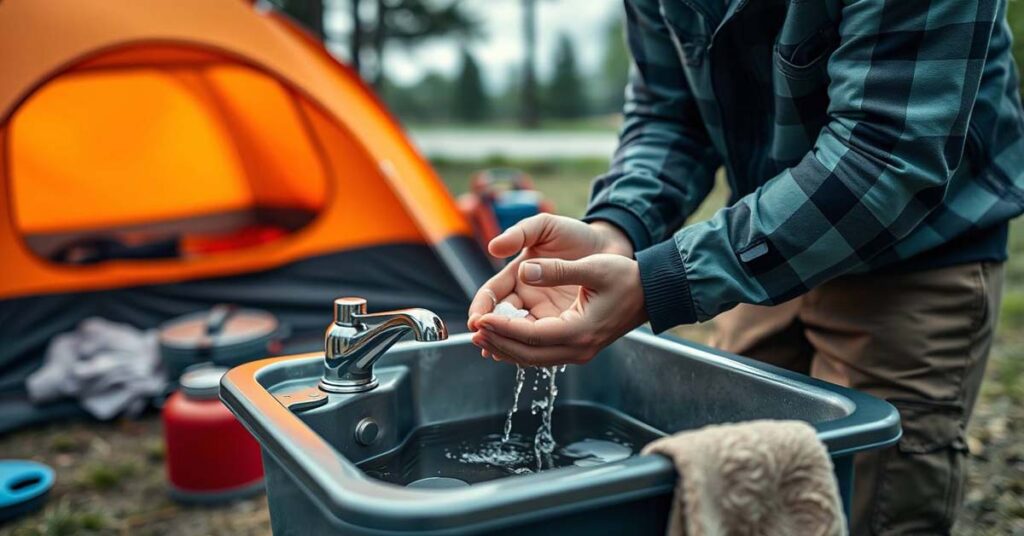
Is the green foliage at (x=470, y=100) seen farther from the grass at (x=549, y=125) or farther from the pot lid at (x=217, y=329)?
the pot lid at (x=217, y=329)

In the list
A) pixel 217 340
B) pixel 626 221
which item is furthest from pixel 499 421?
pixel 217 340

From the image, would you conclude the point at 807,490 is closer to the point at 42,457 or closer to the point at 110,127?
the point at 42,457

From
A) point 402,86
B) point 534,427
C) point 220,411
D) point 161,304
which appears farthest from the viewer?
point 402,86

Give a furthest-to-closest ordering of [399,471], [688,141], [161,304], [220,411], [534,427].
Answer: [161,304], [220,411], [688,141], [534,427], [399,471]

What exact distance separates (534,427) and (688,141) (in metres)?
0.52

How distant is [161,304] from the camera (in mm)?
3289

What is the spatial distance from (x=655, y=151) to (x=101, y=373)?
219cm

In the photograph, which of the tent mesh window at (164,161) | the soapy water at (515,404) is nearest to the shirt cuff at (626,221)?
the soapy water at (515,404)

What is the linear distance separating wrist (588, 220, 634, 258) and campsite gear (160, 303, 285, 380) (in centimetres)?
188

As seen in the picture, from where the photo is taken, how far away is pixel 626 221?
133cm

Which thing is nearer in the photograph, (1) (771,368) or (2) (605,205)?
(1) (771,368)

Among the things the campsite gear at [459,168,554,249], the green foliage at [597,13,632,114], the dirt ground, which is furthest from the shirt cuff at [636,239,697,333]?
the green foliage at [597,13,632,114]

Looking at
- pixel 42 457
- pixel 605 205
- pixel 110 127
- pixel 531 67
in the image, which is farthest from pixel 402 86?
pixel 605 205

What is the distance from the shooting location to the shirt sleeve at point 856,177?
1.00m
